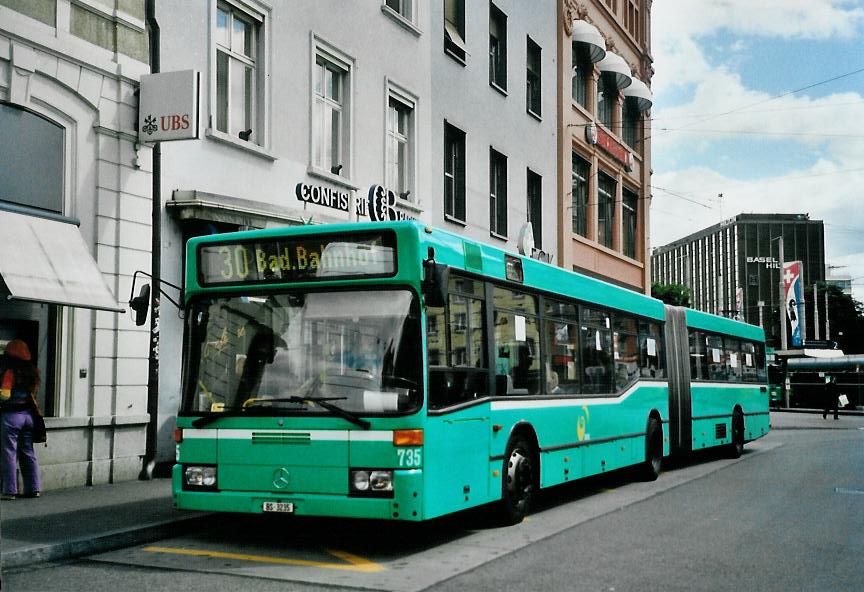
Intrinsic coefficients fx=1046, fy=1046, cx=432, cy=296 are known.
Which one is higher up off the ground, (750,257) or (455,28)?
(750,257)

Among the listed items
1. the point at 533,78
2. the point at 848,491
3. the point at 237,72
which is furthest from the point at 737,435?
the point at 533,78

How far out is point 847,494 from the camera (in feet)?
44.9

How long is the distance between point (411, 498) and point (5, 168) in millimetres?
7015

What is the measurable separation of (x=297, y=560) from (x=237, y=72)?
9860mm

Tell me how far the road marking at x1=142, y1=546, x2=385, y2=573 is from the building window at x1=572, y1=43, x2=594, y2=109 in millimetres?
26029

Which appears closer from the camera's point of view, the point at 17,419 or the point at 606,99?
the point at 17,419

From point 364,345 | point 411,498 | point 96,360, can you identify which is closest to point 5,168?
point 96,360

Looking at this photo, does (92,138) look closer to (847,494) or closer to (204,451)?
(204,451)

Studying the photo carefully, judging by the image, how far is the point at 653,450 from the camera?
15.9m

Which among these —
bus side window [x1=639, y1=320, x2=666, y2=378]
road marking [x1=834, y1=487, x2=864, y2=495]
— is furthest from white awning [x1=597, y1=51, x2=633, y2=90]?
road marking [x1=834, y1=487, x2=864, y2=495]

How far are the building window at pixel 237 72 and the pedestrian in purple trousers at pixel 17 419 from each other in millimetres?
5565

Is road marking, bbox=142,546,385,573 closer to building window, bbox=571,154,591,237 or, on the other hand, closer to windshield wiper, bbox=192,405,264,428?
windshield wiper, bbox=192,405,264,428

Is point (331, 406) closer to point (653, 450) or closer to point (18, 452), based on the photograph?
point (18, 452)

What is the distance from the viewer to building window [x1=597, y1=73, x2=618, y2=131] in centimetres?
3597
